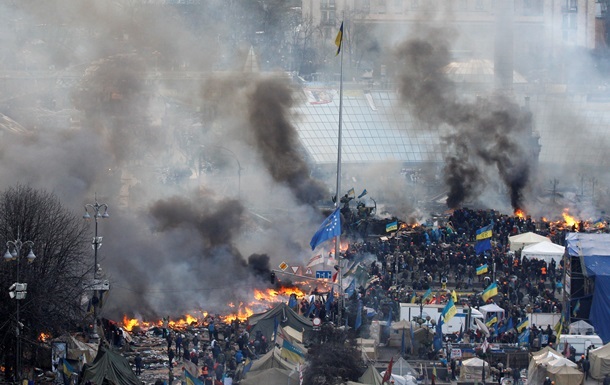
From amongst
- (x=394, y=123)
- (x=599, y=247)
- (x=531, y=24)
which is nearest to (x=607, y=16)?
(x=531, y=24)

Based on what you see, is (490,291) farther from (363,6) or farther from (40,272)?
(363,6)

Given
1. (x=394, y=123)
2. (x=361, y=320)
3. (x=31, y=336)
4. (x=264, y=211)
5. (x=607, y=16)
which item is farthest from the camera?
(x=607, y=16)

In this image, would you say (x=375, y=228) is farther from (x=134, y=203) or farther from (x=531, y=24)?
(x=531, y=24)

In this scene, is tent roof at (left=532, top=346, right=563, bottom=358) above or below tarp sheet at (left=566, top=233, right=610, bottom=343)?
below

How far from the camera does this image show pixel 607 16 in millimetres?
132875

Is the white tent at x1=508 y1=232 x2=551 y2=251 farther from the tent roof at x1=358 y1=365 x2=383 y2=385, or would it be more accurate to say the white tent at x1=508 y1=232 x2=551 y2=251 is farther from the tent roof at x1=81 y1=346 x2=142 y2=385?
the tent roof at x1=81 y1=346 x2=142 y2=385

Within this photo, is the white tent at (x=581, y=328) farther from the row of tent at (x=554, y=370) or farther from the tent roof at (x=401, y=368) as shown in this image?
the tent roof at (x=401, y=368)

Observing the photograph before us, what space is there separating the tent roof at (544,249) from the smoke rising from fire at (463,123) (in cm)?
1682

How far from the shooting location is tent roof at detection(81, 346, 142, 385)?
42469 mm

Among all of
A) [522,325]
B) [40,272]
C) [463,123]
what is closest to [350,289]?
[522,325]

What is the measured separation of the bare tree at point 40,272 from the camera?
4756cm

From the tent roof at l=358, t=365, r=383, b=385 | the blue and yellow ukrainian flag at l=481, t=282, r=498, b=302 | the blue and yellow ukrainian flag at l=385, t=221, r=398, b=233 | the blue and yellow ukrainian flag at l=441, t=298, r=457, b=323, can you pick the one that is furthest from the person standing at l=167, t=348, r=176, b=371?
the blue and yellow ukrainian flag at l=385, t=221, r=398, b=233

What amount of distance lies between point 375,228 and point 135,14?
1160 inches

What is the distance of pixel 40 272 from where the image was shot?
165 feet
